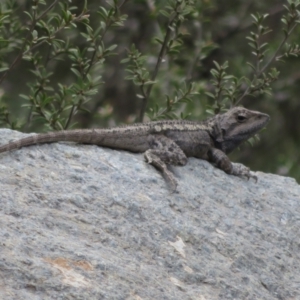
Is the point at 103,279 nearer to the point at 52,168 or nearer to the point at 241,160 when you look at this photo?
the point at 52,168

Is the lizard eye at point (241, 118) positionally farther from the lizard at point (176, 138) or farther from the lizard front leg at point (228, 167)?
the lizard front leg at point (228, 167)

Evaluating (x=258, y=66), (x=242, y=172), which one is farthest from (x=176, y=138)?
(x=258, y=66)

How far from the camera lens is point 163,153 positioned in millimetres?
5191

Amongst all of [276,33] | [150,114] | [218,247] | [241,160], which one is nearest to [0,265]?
[218,247]

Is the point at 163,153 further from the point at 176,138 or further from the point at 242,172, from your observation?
the point at 242,172

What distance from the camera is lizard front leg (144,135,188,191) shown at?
197 inches

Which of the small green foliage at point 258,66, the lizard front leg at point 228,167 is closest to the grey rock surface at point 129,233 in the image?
the lizard front leg at point 228,167

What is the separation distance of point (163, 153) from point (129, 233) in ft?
3.49

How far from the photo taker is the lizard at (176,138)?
488 centimetres

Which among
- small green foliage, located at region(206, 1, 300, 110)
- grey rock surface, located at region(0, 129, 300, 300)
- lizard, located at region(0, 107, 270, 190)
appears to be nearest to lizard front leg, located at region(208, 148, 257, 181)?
lizard, located at region(0, 107, 270, 190)

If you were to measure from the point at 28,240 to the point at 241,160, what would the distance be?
6.70 metres

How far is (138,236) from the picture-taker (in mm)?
4234

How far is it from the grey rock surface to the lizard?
0.06 meters

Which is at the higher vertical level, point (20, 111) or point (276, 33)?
point (276, 33)
